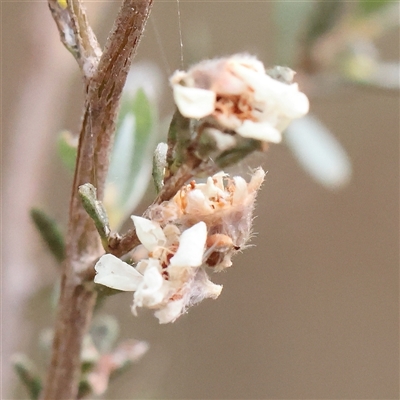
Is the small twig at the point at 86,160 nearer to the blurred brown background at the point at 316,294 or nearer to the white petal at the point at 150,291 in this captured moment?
the white petal at the point at 150,291

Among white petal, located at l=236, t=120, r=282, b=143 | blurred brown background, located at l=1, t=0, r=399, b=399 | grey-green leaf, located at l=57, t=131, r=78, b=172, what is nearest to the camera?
white petal, located at l=236, t=120, r=282, b=143

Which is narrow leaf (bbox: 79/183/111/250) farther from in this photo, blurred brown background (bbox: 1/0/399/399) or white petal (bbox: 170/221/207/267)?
blurred brown background (bbox: 1/0/399/399)

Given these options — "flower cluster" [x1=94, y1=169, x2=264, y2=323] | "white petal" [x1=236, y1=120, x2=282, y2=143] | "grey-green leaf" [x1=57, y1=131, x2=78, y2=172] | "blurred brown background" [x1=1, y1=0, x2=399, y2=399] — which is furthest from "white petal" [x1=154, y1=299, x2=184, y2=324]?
"blurred brown background" [x1=1, y1=0, x2=399, y2=399]

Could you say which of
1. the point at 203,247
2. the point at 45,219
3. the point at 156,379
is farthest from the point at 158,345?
the point at 203,247

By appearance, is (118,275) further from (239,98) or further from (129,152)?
(129,152)

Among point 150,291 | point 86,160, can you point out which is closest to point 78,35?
point 86,160
